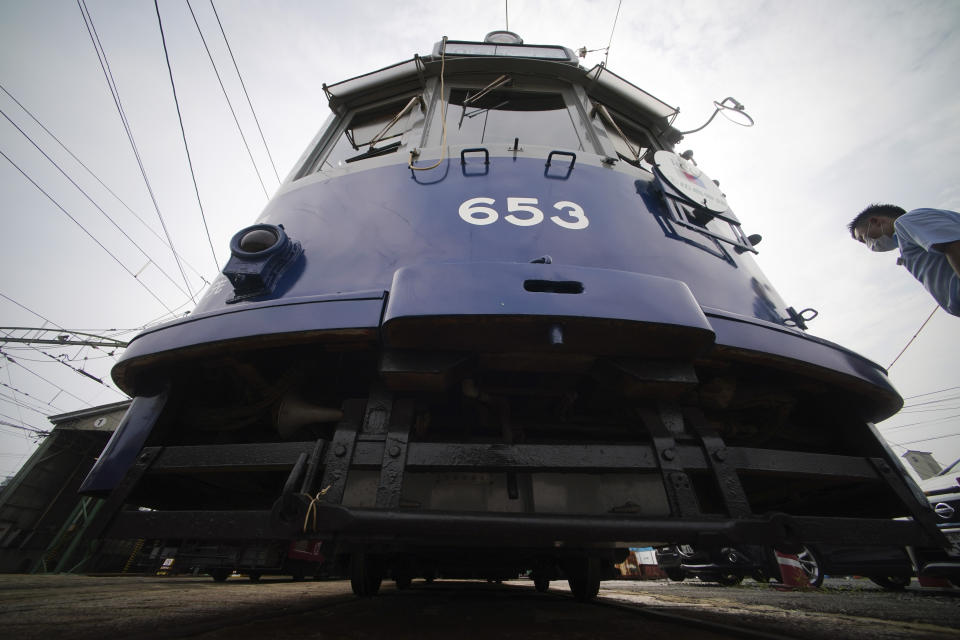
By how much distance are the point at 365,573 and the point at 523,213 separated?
2.48 metres

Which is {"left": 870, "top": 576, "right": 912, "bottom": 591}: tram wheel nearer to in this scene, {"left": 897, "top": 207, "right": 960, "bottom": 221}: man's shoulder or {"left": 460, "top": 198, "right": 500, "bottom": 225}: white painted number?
{"left": 897, "top": 207, "right": 960, "bottom": 221}: man's shoulder

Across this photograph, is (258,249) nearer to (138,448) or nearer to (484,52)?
(138,448)

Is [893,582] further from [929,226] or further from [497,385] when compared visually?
[497,385]

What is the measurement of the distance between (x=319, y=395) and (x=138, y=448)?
2.04ft

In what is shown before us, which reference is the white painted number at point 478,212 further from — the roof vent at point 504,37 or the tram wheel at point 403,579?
the roof vent at point 504,37

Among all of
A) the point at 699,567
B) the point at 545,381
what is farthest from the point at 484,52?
the point at 699,567

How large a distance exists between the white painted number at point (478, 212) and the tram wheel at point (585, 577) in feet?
7.61

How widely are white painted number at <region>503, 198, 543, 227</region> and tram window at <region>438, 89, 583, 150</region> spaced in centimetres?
100

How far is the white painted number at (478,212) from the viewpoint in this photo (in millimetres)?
1759

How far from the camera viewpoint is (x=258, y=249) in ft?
5.64

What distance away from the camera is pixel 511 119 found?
3.04 m

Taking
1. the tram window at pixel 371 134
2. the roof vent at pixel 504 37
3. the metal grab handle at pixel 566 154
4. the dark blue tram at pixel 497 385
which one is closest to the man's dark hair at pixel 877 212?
the dark blue tram at pixel 497 385

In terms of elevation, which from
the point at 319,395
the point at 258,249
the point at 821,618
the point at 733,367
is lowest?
the point at 821,618

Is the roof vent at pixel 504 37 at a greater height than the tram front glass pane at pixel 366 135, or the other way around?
the roof vent at pixel 504 37
